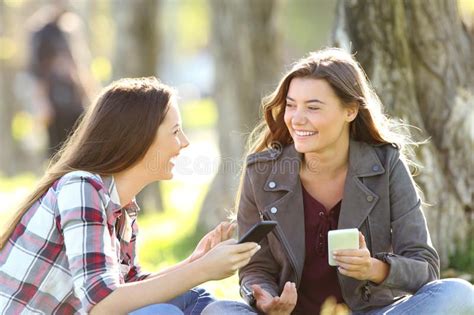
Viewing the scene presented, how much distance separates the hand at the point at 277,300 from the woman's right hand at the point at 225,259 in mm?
389

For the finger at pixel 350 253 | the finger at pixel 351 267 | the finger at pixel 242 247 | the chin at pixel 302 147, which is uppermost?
A: the chin at pixel 302 147

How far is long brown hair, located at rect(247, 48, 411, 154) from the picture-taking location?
14.2 feet

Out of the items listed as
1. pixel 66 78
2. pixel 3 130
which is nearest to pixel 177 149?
pixel 66 78

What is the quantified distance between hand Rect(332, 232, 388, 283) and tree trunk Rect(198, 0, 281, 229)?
4.86 metres

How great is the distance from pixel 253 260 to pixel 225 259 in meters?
0.78

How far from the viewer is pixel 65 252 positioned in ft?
12.5

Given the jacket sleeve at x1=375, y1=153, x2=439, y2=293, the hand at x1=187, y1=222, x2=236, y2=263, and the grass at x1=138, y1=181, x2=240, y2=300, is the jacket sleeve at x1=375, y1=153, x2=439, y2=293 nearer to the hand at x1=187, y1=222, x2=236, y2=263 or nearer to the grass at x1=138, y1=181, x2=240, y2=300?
the hand at x1=187, y1=222, x2=236, y2=263

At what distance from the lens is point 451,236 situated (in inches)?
229

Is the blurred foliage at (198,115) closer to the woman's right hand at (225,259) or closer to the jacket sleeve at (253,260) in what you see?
the jacket sleeve at (253,260)

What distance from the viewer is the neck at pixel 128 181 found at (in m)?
4.00

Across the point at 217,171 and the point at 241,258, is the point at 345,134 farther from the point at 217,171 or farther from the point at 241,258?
the point at 217,171

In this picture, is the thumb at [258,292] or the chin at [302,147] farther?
the chin at [302,147]

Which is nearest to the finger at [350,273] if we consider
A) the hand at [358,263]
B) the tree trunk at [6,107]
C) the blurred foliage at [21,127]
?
the hand at [358,263]

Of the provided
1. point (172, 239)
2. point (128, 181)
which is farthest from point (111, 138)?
point (172, 239)
